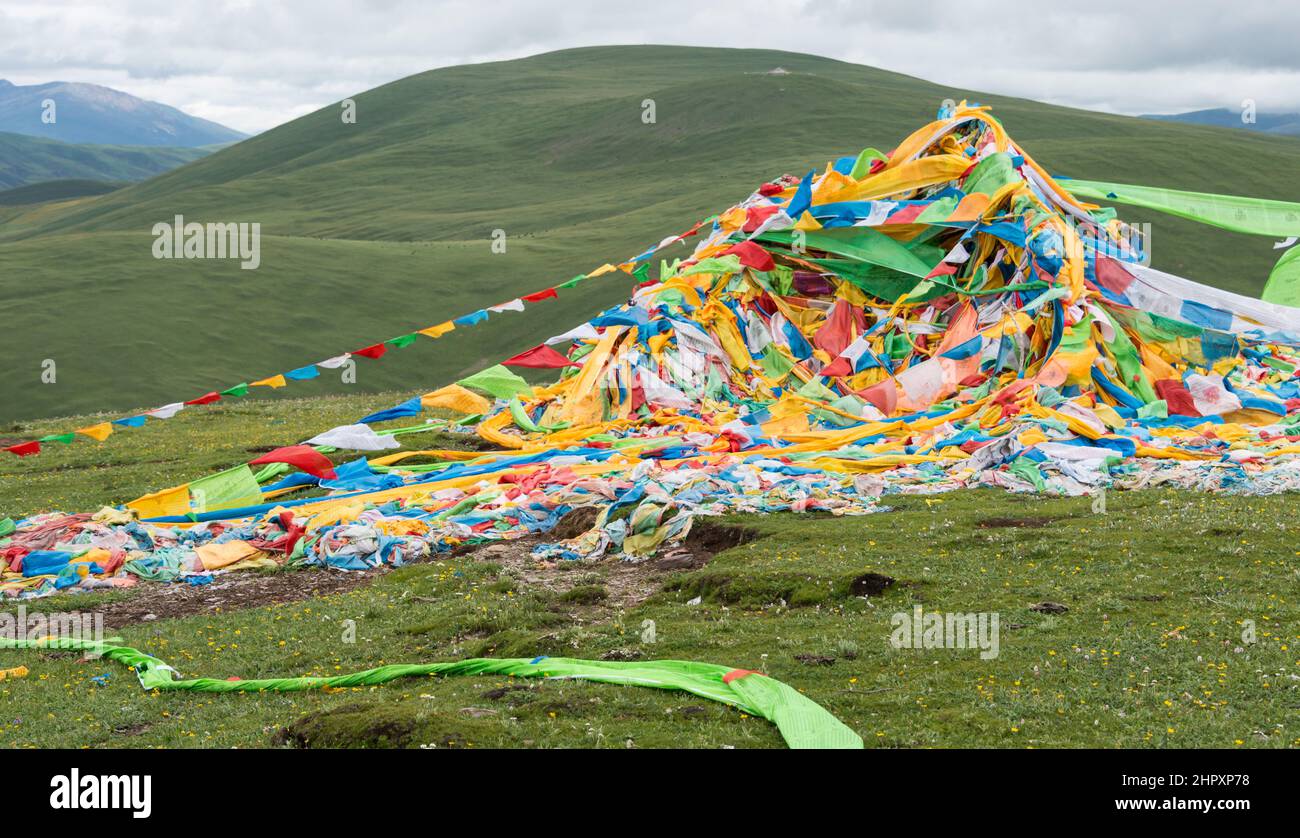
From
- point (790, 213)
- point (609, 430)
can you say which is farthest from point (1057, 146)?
point (609, 430)

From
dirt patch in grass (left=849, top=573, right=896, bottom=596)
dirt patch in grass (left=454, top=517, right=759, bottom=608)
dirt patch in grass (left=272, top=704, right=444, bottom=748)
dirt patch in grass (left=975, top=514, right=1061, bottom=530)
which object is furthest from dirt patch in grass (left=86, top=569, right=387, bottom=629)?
dirt patch in grass (left=975, top=514, right=1061, bottom=530)

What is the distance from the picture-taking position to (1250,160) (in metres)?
107

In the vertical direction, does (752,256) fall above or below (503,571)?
above

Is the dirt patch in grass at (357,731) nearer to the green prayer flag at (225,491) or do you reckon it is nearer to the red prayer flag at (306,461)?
the green prayer flag at (225,491)

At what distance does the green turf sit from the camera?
1073 cm

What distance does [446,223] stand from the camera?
13275 centimetres

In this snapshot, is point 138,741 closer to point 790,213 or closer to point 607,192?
point 790,213

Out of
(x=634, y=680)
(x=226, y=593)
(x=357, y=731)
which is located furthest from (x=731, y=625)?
(x=226, y=593)

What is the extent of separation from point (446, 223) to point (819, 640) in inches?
4872

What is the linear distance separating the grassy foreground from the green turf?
38 millimetres

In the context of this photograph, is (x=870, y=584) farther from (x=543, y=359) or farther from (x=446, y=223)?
(x=446, y=223)

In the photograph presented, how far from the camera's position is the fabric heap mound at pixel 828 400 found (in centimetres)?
2064
